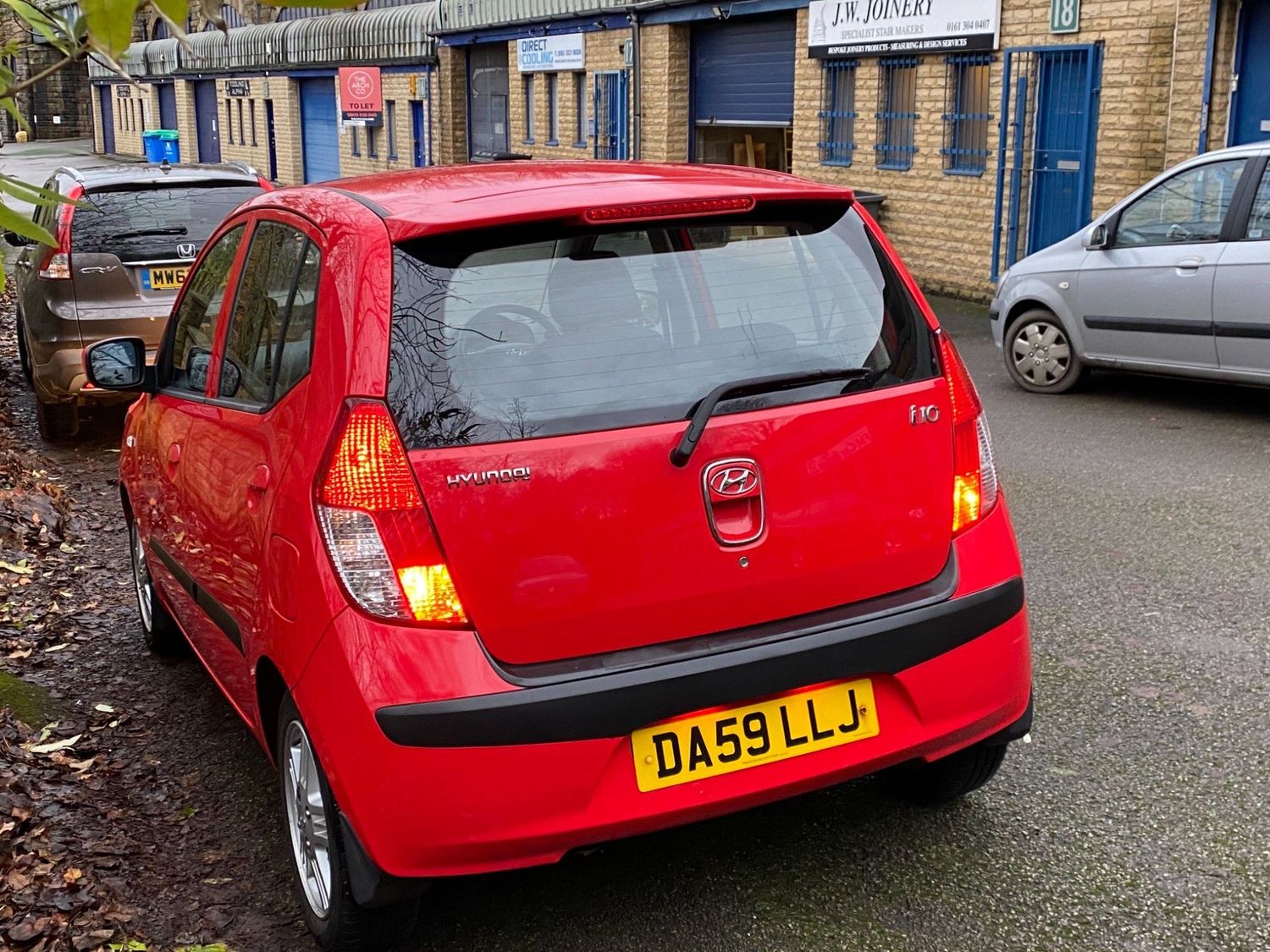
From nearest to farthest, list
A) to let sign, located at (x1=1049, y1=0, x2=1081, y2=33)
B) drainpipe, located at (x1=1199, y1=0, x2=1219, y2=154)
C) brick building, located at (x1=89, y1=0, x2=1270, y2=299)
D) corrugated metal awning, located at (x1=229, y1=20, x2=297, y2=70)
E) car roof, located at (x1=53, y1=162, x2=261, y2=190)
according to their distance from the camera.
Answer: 1. car roof, located at (x1=53, y1=162, x2=261, y2=190)
2. drainpipe, located at (x1=1199, y1=0, x2=1219, y2=154)
3. brick building, located at (x1=89, y1=0, x2=1270, y2=299)
4. to let sign, located at (x1=1049, y1=0, x2=1081, y2=33)
5. corrugated metal awning, located at (x1=229, y1=20, x2=297, y2=70)

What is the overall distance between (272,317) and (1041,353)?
747 centimetres

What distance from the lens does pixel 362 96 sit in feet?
108

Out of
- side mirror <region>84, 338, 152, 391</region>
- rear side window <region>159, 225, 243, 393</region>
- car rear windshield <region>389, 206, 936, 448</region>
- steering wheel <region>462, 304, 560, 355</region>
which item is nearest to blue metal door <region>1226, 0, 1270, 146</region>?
rear side window <region>159, 225, 243, 393</region>

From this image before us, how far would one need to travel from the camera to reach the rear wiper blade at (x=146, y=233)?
29.8ft

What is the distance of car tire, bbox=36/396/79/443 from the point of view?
31.0ft

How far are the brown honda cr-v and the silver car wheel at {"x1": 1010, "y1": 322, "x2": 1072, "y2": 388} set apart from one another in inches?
210

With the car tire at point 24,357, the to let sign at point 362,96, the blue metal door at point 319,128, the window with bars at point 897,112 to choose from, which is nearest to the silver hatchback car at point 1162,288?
the window with bars at point 897,112

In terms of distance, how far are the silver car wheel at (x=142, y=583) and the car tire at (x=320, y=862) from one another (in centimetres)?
203

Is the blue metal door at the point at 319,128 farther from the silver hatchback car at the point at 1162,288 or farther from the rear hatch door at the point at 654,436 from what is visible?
the rear hatch door at the point at 654,436

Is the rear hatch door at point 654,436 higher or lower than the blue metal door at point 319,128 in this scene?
lower

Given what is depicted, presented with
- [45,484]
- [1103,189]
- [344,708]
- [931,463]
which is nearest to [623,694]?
[344,708]

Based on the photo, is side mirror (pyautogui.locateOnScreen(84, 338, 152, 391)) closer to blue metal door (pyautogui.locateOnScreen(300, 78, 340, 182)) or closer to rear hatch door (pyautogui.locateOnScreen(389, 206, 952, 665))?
rear hatch door (pyautogui.locateOnScreen(389, 206, 952, 665))

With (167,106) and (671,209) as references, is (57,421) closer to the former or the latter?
(671,209)

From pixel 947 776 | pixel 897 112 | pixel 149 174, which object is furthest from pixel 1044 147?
pixel 947 776
